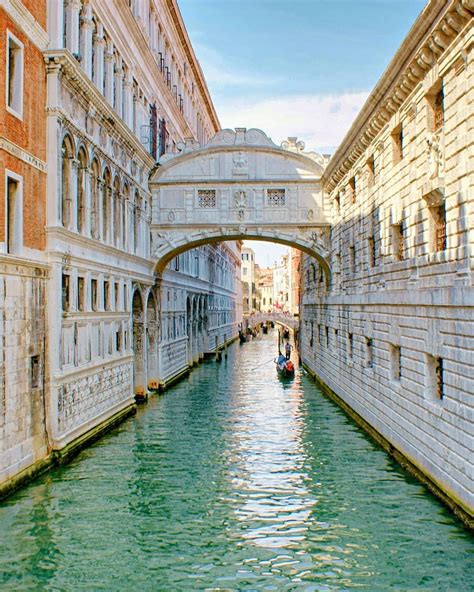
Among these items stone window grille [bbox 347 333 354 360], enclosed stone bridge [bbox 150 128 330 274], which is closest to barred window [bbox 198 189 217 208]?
enclosed stone bridge [bbox 150 128 330 274]

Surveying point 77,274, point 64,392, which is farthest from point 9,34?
point 64,392

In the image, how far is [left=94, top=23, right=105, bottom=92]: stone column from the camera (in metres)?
15.1

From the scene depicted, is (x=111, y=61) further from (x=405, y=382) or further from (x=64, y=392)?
(x=405, y=382)

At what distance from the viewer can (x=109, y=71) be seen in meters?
16.2

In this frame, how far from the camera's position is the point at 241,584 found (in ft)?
23.6

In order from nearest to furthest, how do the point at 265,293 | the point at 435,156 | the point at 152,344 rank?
the point at 435,156 → the point at 152,344 → the point at 265,293

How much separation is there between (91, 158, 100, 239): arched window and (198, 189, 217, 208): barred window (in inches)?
253

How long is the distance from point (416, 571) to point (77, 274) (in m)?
8.73

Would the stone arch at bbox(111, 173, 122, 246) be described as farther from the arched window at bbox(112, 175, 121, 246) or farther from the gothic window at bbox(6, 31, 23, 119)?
the gothic window at bbox(6, 31, 23, 119)

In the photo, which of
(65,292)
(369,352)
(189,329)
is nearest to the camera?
(65,292)

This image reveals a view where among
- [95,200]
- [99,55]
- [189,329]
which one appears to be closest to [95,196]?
[95,200]

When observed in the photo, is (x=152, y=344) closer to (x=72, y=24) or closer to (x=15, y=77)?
(x=72, y=24)

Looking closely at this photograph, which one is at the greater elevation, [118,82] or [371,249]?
[118,82]

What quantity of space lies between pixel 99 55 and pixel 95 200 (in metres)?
3.50
